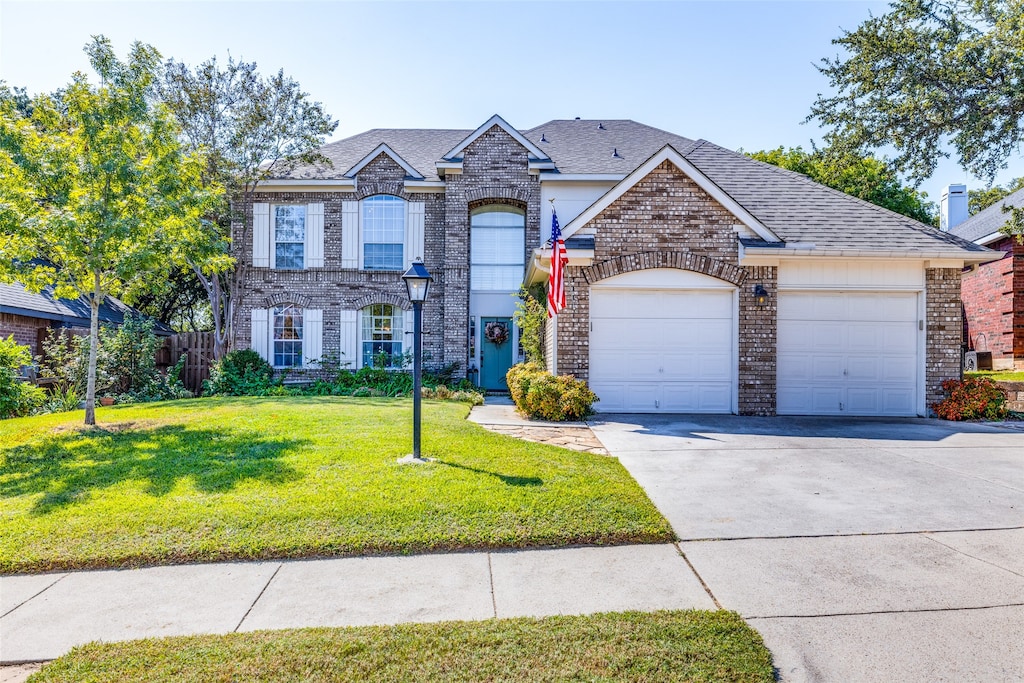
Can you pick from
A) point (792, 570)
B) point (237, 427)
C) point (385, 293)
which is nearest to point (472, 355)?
point (385, 293)

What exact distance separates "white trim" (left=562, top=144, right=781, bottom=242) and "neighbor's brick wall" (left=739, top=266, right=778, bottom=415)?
87cm

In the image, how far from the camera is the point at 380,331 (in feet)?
54.7

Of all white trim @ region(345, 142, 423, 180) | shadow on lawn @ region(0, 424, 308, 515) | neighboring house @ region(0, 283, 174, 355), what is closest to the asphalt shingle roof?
white trim @ region(345, 142, 423, 180)

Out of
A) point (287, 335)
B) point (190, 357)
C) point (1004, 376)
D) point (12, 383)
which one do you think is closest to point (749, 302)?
point (1004, 376)

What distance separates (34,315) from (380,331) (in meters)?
8.21

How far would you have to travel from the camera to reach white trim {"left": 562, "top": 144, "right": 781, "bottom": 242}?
10750mm

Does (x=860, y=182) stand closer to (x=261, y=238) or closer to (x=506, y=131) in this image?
(x=506, y=131)

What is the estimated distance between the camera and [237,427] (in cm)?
862

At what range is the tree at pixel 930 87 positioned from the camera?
12875 millimetres

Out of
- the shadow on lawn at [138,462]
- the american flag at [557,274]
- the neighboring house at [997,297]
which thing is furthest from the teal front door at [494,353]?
the neighboring house at [997,297]

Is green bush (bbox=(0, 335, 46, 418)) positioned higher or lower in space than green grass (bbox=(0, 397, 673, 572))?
higher

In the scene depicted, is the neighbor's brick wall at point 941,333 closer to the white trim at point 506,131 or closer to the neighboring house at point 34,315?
the white trim at point 506,131

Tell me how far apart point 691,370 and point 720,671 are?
8.77 m

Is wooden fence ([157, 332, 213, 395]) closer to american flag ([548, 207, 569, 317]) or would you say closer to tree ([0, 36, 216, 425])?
tree ([0, 36, 216, 425])
